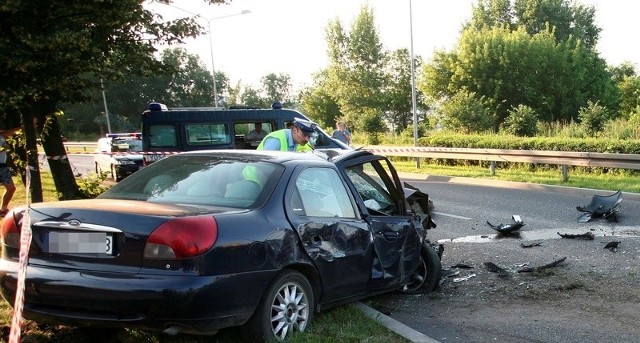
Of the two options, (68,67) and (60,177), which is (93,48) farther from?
(60,177)

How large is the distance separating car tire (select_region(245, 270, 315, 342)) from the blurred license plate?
3.33 ft

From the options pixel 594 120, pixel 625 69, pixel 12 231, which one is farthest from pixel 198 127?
pixel 625 69

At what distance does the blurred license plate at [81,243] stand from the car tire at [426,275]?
3191 millimetres

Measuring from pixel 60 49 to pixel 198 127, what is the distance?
6.59 metres

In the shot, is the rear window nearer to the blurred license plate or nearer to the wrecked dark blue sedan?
the wrecked dark blue sedan

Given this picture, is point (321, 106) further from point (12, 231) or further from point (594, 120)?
point (12, 231)

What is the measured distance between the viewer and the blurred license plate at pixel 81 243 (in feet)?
12.5

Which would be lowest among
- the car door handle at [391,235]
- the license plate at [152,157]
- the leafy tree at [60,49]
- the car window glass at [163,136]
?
the car door handle at [391,235]

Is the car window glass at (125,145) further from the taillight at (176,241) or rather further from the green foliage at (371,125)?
the taillight at (176,241)

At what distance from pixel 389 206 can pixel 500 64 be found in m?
39.5

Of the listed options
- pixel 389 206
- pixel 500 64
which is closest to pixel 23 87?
pixel 389 206

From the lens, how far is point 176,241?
3.73 m

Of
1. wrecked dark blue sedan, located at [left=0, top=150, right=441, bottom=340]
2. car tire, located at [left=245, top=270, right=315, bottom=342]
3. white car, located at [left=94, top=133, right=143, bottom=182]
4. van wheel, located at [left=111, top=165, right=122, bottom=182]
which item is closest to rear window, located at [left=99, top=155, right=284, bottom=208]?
wrecked dark blue sedan, located at [left=0, top=150, right=441, bottom=340]

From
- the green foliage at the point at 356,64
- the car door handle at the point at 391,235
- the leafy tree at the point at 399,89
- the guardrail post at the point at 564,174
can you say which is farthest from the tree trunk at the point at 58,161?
the leafy tree at the point at 399,89
